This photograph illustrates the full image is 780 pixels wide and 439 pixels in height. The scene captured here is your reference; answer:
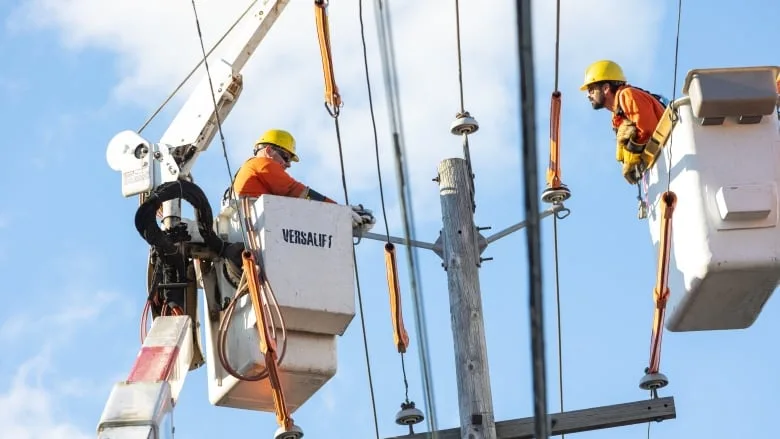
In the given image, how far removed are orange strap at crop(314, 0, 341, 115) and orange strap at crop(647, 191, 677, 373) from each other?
1.84m

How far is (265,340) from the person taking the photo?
26.5 ft

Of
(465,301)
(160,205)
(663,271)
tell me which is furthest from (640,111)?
(160,205)

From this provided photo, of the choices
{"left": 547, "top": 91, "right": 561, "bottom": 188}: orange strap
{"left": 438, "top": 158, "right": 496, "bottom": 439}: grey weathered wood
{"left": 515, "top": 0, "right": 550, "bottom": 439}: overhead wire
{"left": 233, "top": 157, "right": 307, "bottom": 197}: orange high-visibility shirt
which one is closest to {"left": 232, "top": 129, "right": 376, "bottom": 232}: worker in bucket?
{"left": 233, "top": 157, "right": 307, "bottom": 197}: orange high-visibility shirt

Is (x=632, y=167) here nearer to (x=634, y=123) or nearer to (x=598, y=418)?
(x=634, y=123)

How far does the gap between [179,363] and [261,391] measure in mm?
647

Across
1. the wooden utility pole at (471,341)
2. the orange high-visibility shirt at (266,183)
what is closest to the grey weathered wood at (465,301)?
the wooden utility pole at (471,341)

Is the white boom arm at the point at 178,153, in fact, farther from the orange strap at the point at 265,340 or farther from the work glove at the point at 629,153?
the work glove at the point at 629,153

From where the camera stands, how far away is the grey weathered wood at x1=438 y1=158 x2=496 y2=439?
866cm

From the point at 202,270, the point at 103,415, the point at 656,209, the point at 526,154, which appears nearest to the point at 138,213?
the point at 202,270

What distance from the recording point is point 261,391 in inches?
340

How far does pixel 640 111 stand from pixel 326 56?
66.6 inches

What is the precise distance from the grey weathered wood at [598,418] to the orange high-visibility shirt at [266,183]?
1461 millimetres

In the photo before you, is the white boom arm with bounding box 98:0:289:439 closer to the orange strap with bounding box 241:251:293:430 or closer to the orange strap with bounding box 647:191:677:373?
the orange strap with bounding box 241:251:293:430

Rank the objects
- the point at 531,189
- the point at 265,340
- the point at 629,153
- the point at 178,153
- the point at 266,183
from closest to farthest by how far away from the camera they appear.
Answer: the point at 531,189, the point at 265,340, the point at 629,153, the point at 266,183, the point at 178,153
